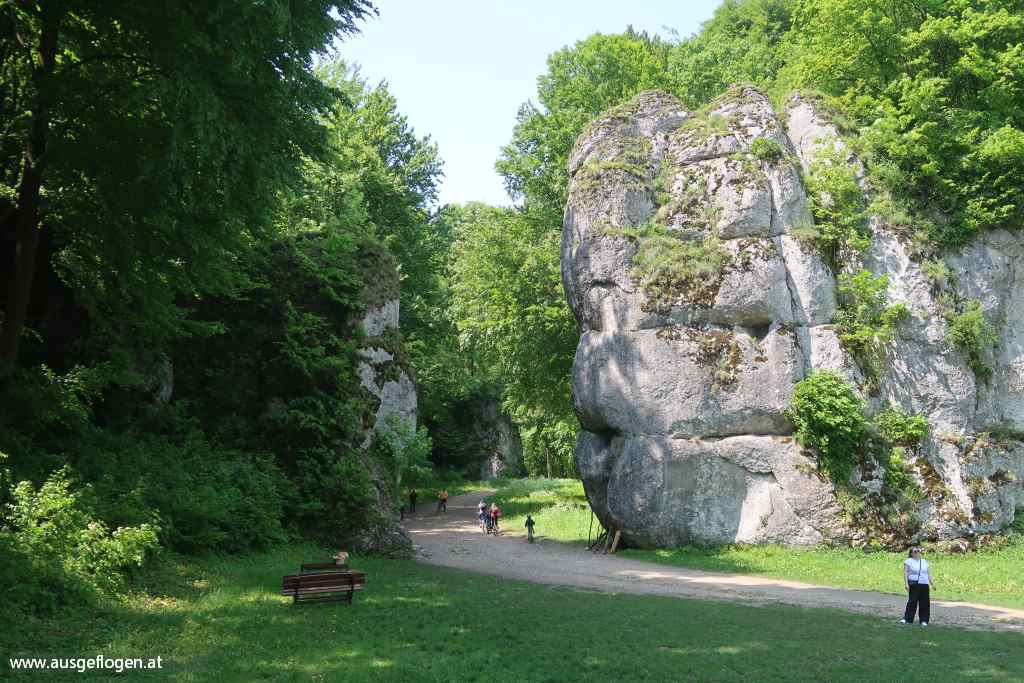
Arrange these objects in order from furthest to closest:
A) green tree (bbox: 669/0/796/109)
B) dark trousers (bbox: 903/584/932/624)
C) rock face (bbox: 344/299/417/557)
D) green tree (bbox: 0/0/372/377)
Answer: green tree (bbox: 669/0/796/109) < rock face (bbox: 344/299/417/557) < dark trousers (bbox: 903/584/932/624) < green tree (bbox: 0/0/372/377)

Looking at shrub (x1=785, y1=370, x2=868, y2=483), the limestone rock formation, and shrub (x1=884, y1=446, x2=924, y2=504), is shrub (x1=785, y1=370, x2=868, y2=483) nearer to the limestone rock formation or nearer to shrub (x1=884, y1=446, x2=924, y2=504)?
shrub (x1=884, y1=446, x2=924, y2=504)

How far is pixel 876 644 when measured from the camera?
1051cm

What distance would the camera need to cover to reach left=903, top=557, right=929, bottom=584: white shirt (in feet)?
41.1

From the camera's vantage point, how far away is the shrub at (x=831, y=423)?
21.0 meters

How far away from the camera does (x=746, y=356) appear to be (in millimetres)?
22422

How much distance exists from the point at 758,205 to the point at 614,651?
1759 cm

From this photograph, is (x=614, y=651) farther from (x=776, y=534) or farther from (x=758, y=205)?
(x=758, y=205)

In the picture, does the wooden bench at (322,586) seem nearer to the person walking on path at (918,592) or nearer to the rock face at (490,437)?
the person walking on path at (918,592)

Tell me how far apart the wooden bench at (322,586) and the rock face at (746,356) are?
41.3 ft

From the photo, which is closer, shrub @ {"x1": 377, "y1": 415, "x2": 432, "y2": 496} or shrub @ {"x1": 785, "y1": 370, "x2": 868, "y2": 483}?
shrub @ {"x1": 785, "y1": 370, "x2": 868, "y2": 483}

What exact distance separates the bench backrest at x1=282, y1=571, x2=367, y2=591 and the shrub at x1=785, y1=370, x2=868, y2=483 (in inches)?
571

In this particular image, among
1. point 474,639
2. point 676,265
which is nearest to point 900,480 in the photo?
point 676,265

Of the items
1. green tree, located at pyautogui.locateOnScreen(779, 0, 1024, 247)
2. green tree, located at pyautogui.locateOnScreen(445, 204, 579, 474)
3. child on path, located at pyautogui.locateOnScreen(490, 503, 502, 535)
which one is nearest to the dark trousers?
green tree, located at pyautogui.locateOnScreen(779, 0, 1024, 247)

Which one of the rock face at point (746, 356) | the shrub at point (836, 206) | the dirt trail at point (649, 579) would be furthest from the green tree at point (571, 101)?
the dirt trail at point (649, 579)
